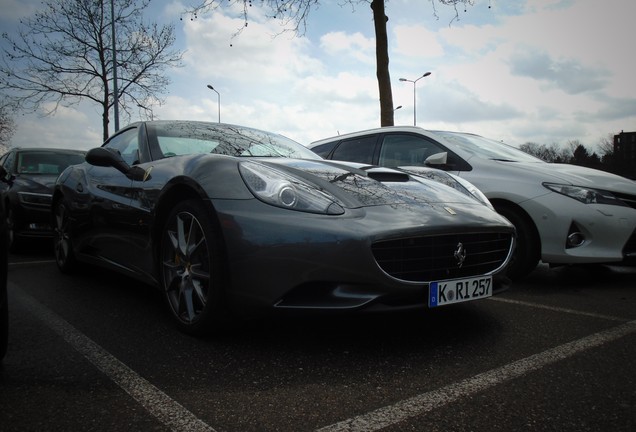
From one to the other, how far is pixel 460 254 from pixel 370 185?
2.09 ft

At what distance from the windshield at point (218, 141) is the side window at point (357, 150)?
1639mm

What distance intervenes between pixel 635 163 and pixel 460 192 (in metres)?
60.8

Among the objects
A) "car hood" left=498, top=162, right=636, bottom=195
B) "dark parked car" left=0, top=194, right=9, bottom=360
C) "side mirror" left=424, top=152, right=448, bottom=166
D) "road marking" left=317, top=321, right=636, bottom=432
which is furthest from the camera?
"side mirror" left=424, top=152, right=448, bottom=166

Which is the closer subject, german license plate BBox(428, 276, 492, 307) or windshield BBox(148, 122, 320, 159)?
german license plate BBox(428, 276, 492, 307)

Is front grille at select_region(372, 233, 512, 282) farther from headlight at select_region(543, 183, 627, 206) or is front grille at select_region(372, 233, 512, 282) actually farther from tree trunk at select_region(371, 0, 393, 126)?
tree trunk at select_region(371, 0, 393, 126)

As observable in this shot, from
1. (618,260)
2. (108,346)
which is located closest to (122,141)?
(108,346)

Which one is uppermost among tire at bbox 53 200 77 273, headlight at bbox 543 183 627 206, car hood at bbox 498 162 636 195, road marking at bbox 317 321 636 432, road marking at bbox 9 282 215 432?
car hood at bbox 498 162 636 195

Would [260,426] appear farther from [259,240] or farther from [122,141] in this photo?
[122,141]

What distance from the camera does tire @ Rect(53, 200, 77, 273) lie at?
450cm

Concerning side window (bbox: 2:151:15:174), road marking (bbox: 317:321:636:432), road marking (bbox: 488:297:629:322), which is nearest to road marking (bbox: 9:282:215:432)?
road marking (bbox: 317:321:636:432)

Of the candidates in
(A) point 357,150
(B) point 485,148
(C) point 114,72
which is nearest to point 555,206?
(B) point 485,148

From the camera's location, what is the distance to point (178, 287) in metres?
2.84

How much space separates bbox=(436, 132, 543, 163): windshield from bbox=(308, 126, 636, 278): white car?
0.10 ft

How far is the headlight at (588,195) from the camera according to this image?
3.97 meters
